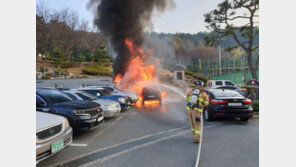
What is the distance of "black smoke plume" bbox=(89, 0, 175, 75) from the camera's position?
23.5 m

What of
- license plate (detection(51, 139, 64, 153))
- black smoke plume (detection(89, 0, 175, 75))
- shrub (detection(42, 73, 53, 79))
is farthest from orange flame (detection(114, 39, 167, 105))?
license plate (detection(51, 139, 64, 153))

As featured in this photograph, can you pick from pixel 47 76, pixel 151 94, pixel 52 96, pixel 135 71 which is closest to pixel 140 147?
pixel 52 96

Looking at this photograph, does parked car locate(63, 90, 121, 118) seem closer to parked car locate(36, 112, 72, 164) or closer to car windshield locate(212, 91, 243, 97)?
parked car locate(36, 112, 72, 164)

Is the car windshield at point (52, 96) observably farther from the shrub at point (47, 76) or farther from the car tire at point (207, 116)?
the shrub at point (47, 76)

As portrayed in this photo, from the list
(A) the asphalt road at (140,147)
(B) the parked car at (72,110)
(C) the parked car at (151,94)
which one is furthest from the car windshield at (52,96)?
(C) the parked car at (151,94)

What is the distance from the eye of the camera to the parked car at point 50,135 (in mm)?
3333

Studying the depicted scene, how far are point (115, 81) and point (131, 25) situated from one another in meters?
7.33

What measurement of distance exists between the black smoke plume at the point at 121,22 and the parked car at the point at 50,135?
1897 centimetres

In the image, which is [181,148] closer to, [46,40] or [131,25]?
[131,25]

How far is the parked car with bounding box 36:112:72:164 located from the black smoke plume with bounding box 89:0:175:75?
19.0 meters

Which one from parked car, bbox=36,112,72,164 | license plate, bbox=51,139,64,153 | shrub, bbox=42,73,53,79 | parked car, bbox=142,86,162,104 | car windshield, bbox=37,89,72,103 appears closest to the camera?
parked car, bbox=36,112,72,164

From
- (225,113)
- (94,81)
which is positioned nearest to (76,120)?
(225,113)

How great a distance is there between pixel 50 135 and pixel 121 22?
21.9 meters

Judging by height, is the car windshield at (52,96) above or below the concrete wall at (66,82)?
below
